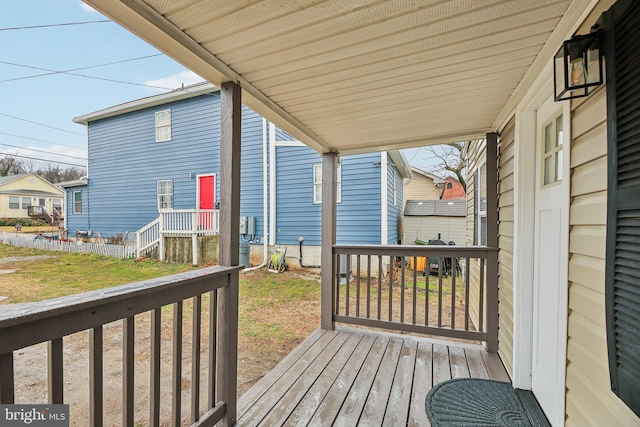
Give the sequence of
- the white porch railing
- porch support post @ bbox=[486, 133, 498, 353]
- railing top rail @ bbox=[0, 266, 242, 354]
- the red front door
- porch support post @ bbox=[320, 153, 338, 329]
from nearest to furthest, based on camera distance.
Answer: railing top rail @ bbox=[0, 266, 242, 354]
porch support post @ bbox=[486, 133, 498, 353]
porch support post @ bbox=[320, 153, 338, 329]
the white porch railing
the red front door

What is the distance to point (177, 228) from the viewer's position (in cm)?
766

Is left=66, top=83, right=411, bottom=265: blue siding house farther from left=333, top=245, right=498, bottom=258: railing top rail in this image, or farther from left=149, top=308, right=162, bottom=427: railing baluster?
left=149, top=308, right=162, bottom=427: railing baluster

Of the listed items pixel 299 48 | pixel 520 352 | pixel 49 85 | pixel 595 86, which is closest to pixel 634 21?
pixel 595 86

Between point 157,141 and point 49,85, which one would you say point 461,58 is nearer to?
point 49,85

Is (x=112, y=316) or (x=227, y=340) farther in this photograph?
(x=227, y=340)

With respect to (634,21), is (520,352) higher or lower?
lower

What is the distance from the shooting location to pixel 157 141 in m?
9.05

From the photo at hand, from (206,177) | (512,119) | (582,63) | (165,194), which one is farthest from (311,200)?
(582,63)

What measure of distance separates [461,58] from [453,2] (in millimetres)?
460

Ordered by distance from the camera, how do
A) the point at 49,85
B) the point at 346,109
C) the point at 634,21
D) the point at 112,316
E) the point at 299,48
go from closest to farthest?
1. the point at 634,21
2. the point at 112,316
3. the point at 299,48
4. the point at 346,109
5. the point at 49,85

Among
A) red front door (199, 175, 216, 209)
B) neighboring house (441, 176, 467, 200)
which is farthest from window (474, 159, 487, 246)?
neighboring house (441, 176, 467, 200)

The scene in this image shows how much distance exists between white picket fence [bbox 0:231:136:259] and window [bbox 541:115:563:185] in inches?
357

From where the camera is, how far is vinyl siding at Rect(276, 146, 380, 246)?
696cm

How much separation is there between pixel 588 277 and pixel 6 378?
209 centimetres
